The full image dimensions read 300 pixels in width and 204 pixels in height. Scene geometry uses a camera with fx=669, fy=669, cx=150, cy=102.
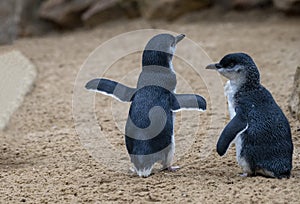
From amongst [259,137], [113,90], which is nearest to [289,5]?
[113,90]

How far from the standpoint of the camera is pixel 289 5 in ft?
29.7

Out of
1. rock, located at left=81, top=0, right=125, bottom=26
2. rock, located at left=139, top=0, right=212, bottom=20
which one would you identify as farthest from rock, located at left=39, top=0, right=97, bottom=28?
rock, located at left=139, top=0, right=212, bottom=20

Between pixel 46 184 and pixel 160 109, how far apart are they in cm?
88

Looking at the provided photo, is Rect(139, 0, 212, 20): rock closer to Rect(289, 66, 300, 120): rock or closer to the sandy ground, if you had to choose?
the sandy ground

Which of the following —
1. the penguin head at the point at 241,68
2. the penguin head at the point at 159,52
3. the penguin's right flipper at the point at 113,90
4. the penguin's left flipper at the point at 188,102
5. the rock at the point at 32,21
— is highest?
the rock at the point at 32,21

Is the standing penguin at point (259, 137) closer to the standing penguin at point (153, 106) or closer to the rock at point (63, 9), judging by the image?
the standing penguin at point (153, 106)

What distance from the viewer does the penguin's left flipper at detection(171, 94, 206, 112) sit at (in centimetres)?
429

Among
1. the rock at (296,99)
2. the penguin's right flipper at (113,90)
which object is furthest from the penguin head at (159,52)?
the rock at (296,99)

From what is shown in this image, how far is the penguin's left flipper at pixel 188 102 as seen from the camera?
4285 millimetres

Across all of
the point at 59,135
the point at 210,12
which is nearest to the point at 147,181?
the point at 59,135

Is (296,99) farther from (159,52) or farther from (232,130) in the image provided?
(232,130)

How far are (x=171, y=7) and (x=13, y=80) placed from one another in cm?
328

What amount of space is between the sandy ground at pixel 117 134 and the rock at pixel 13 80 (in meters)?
0.10

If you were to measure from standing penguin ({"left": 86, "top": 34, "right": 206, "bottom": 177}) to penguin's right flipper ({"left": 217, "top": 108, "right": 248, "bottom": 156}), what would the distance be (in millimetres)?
253
